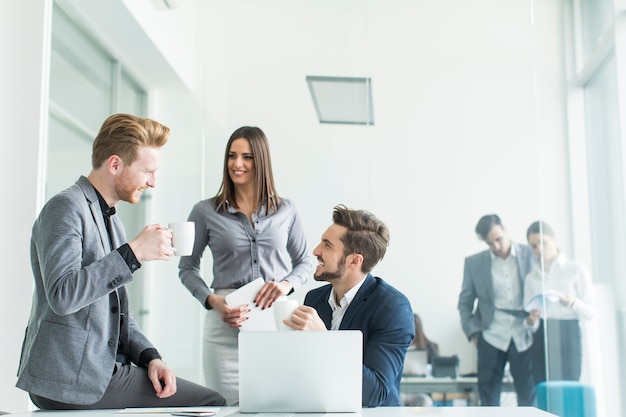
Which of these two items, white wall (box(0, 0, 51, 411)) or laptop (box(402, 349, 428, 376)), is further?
laptop (box(402, 349, 428, 376))

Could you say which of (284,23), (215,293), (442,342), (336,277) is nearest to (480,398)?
(442,342)

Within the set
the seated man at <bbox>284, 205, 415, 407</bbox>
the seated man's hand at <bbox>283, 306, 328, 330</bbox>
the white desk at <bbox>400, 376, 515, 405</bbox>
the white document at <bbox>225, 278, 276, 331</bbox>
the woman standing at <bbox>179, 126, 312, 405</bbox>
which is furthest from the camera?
the white desk at <bbox>400, 376, 515, 405</bbox>

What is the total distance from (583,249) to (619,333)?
0.51m

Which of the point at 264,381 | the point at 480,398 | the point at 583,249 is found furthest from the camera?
the point at 583,249

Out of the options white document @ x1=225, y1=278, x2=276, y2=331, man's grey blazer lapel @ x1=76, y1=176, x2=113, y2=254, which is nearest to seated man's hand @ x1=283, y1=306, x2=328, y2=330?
man's grey blazer lapel @ x1=76, y1=176, x2=113, y2=254

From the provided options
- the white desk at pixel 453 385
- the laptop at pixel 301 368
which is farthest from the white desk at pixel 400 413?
the white desk at pixel 453 385

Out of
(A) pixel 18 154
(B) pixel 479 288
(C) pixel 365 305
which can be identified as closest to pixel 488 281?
(B) pixel 479 288

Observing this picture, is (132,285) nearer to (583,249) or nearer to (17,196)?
(17,196)

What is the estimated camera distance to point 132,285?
483 cm

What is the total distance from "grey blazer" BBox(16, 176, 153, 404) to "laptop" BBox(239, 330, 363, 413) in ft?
1.62

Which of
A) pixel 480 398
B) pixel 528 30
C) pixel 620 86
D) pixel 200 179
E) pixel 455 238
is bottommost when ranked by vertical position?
pixel 480 398

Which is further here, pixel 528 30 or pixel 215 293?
pixel 528 30

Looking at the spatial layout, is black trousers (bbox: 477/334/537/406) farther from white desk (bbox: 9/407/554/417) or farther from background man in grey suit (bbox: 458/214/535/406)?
white desk (bbox: 9/407/554/417)

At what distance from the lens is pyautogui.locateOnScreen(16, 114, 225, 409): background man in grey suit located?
1.99 metres
